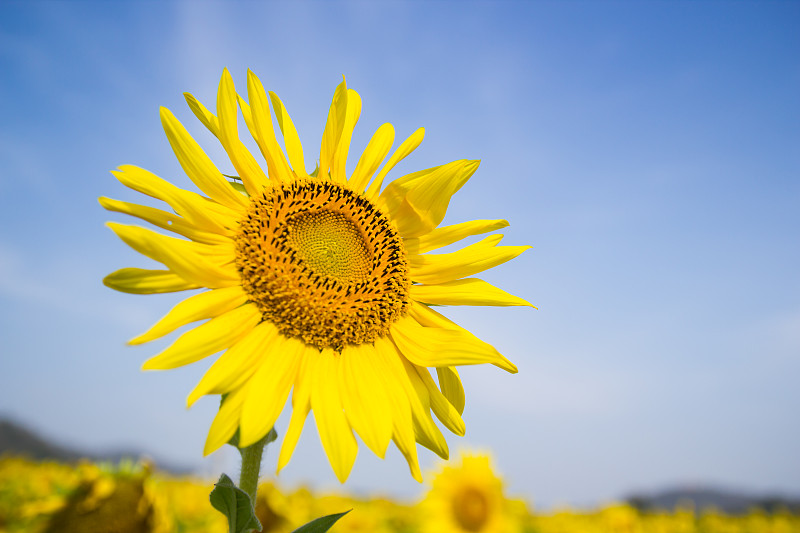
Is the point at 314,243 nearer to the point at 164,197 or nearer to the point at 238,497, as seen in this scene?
the point at 164,197

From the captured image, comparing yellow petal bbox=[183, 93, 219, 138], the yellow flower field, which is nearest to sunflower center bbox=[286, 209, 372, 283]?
yellow petal bbox=[183, 93, 219, 138]

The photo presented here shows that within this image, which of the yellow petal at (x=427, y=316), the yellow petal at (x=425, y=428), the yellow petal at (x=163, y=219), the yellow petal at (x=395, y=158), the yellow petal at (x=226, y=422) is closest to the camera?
the yellow petal at (x=226, y=422)

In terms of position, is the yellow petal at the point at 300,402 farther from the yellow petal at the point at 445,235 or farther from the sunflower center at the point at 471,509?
the sunflower center at the point at 471,509

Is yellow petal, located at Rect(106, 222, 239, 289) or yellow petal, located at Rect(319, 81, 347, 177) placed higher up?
yellow petal, located at Rect(319, 81, 347, 177)

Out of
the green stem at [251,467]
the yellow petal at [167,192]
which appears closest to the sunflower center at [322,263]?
the yellow petal at [167,192]

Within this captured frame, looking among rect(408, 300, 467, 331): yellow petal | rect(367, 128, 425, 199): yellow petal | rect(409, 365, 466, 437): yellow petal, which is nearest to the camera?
rect(409, 365, 466, 437): yellow petal

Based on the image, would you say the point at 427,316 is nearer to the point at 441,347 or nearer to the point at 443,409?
the point at 441,347

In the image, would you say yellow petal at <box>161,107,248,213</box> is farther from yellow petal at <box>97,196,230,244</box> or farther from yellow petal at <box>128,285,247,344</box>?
yellow petal at <box>128,285,247,344</box>
